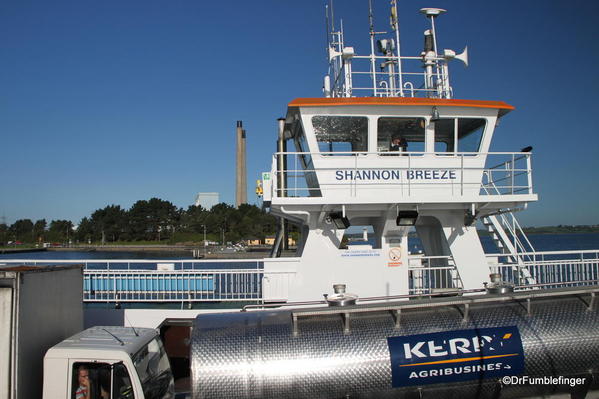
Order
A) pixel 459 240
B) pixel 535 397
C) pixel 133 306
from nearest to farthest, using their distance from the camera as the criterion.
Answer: pixel 535 397 → pixel 459 240 → pixel 133 306

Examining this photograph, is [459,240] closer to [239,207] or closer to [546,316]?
[546,316]

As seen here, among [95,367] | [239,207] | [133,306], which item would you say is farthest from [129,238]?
[95,367]

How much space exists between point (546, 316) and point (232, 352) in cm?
435

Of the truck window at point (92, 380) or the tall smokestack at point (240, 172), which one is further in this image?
the tall smokestack at point (240, 172)

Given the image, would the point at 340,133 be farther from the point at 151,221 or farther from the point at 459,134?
the point at 151,221

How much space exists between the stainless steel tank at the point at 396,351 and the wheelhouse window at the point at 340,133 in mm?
4706

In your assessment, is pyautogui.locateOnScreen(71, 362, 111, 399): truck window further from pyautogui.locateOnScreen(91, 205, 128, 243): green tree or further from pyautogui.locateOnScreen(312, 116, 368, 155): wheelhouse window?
pyautogui.locateOnScreen(91, 205, 128, 243): green tree

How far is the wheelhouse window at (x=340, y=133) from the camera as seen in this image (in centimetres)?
1006

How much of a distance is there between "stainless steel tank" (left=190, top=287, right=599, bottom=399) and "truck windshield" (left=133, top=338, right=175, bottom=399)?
2.32ft

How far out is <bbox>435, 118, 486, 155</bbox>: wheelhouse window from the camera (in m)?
10.5

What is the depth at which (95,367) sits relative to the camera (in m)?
5.34

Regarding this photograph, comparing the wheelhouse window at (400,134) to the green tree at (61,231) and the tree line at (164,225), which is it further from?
the green tree at (61,231)

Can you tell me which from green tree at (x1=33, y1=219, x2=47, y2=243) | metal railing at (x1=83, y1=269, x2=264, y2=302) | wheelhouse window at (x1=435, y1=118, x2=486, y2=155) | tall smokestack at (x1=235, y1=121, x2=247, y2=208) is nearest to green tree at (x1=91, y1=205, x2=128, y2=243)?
green tree at (x1=33, y1=219, x2=47, y2=243)

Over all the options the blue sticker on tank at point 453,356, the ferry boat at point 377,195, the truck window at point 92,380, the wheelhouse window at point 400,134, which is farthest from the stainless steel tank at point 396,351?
the wheelhouse window at point 400,134
